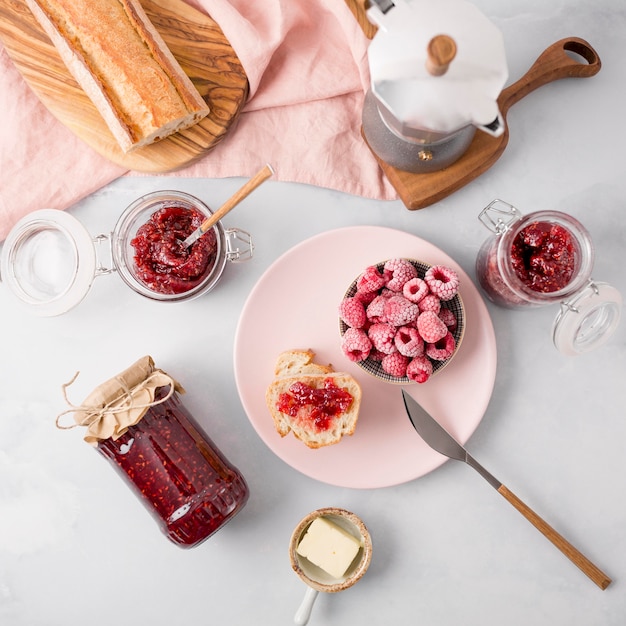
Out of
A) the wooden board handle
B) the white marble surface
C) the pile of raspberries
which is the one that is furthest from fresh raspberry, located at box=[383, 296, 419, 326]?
the wooden board handle

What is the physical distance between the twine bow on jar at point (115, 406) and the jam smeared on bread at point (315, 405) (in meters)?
0.27

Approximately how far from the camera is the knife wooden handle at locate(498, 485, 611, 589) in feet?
5.00

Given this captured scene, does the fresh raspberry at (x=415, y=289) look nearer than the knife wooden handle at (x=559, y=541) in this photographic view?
Yes

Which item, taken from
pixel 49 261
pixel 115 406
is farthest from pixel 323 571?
pixel 49 261

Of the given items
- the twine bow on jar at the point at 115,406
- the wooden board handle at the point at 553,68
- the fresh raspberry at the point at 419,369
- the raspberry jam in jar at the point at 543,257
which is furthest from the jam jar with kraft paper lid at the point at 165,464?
the wooden board handle at the point at 553,68

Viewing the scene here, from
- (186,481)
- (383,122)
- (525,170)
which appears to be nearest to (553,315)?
(525,170)

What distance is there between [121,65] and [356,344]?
87cm

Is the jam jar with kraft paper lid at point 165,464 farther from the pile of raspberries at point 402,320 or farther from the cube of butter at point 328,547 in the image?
the pile of raspberries at point 402,320

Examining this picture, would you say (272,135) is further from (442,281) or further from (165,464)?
(165,464)

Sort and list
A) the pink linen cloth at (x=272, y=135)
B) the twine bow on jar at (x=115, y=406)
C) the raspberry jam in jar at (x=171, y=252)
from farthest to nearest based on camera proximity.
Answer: the pink linen cloth at (x=272, y=135) < the raspberry jam in jar at (x=171, y=252) < the twine bow on jar at (x=115, y=406)

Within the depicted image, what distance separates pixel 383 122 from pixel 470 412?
754 mm

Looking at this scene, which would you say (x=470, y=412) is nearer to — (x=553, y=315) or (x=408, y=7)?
(x=553, y=315)

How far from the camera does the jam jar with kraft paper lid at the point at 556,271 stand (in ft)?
4.61

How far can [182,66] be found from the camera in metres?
1.56
